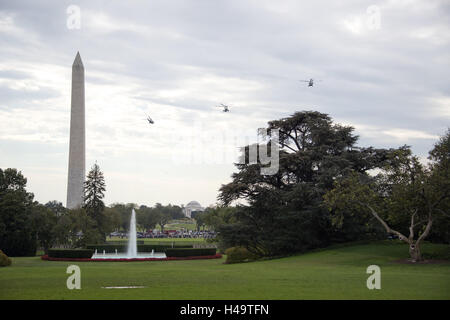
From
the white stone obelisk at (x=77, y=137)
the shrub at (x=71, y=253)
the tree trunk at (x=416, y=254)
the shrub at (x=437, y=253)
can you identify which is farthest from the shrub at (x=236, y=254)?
the white stone obelisk at (x=77, y=137)

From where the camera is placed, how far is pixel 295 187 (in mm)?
42188

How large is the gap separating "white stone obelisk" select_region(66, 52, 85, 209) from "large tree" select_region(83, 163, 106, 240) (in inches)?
55.7

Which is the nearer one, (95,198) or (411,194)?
(411,194)

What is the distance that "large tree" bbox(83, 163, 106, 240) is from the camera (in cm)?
7744

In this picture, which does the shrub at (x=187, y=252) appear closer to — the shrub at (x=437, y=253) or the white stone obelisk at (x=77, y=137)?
the shrub at (x=437, y=253)

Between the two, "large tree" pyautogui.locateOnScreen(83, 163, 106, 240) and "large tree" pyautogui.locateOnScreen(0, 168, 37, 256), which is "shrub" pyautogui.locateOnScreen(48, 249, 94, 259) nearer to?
"large tree" pyautogui.locateOnScreen(0, 168, 37, 256)

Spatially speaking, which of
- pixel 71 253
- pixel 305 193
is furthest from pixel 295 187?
pixel 71 253

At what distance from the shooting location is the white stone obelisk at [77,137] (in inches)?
2795

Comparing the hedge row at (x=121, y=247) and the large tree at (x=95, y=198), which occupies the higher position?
the large tree at (x=95, y=198)

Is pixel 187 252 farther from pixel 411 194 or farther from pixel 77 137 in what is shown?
pixel 77 137

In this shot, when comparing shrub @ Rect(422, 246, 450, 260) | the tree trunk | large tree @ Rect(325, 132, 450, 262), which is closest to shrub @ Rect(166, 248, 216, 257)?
large tree @ Rect(325, 132, 450, 262)

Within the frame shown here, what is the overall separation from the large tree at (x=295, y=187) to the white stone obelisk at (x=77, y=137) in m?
33.8

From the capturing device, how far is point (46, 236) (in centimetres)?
6172

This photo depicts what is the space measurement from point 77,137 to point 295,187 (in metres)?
40.7
